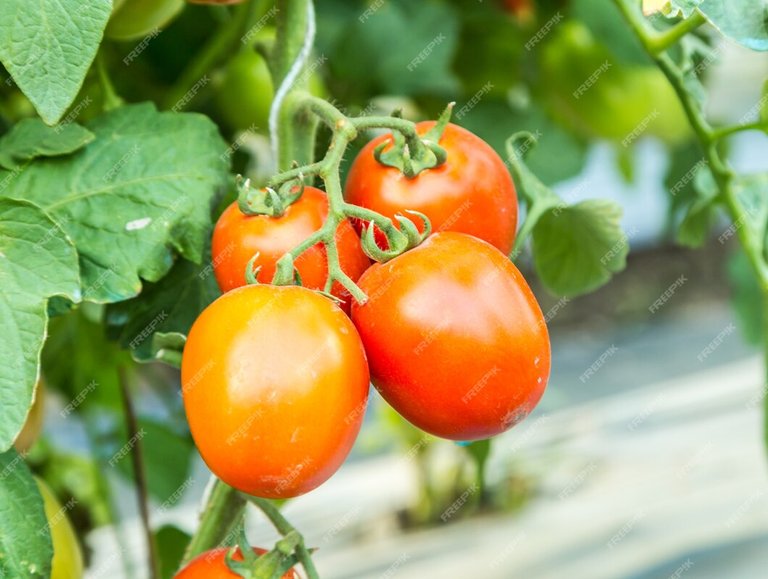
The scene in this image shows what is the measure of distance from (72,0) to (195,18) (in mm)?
413

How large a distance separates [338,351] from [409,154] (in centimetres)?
10

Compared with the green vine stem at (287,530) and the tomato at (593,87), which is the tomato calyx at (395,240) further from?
the tomato at (593,87)

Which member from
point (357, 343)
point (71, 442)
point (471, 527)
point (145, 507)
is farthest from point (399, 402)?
point (71, 442)

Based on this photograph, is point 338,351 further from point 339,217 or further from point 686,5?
point 686,5

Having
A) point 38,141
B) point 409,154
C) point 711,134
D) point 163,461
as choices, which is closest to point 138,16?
point 38,141

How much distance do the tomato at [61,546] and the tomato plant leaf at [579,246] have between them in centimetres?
30

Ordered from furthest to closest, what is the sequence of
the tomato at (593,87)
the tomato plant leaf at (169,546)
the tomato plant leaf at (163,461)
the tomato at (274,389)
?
the tomato at (593,87), the tomato plant leaf at (163,461), the tomato plant leaf at (169,546), the tomato at (274,389)

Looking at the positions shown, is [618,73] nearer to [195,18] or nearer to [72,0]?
[195,18]

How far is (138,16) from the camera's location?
0.52 m

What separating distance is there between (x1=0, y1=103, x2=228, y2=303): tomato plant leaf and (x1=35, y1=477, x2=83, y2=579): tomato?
0.15 metres

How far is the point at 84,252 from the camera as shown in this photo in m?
0.42

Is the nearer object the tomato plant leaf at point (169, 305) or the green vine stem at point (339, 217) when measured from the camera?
the green vine stem at point (339, 217)

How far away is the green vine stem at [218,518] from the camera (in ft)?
1.50

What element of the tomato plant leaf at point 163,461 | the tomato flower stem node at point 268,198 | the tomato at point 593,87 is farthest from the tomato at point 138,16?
the tomato at point 593,87
